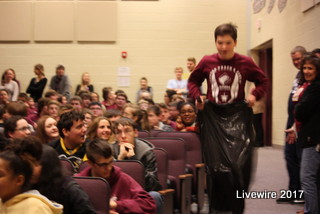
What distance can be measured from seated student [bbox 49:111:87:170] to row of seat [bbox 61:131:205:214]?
59 cm

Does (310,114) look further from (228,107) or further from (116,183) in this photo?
(116,183)

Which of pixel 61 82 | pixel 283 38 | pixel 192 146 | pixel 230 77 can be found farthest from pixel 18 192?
pixel 61 82

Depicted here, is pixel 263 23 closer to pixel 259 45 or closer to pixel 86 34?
pixel 259 45

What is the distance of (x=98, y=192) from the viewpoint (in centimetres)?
287

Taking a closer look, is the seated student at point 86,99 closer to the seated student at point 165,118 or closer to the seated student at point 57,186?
the seated student at point 165,118

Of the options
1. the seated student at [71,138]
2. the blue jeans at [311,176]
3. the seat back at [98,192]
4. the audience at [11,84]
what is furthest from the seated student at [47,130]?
the audience at [11,84]

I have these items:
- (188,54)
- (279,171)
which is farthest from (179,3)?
(279,171)

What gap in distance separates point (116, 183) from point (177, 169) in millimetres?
1805

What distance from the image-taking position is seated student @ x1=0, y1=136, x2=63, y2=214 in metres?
2.25

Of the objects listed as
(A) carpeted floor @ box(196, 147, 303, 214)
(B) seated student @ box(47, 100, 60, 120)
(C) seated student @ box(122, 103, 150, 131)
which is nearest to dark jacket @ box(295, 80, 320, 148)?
(A) carpeted floor @ box(196, 147, 303, 214)

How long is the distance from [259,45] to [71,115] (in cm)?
801

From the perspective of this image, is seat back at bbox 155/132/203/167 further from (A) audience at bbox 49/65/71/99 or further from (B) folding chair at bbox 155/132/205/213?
(A) audience at bbox 49/65/71/99

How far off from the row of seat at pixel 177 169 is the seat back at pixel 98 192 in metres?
0.65

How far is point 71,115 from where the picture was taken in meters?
4.39
